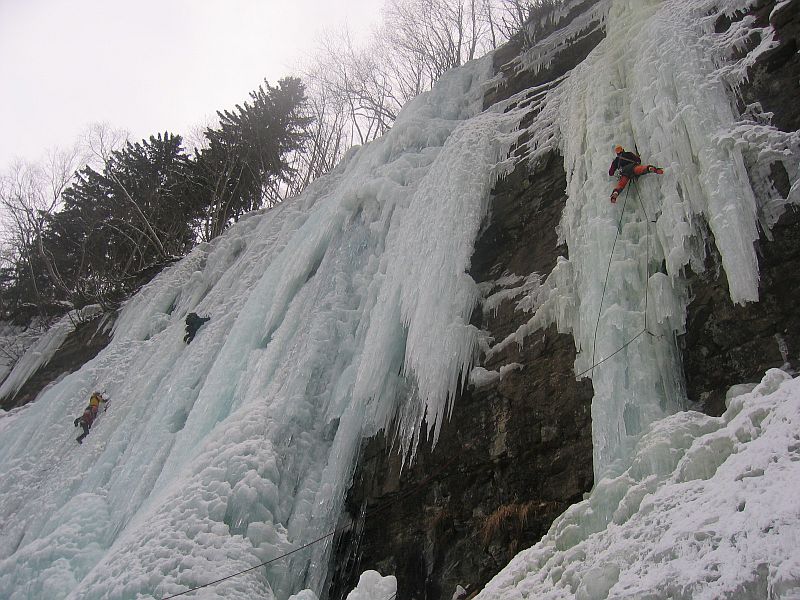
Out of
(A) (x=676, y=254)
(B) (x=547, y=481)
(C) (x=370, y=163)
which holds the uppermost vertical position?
(C) (x=370, y=163)

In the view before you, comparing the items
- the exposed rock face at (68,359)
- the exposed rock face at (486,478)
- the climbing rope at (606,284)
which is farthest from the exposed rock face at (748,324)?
the exposed rock face at (68,359)

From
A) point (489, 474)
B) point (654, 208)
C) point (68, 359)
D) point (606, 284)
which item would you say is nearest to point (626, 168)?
point (654, 208)

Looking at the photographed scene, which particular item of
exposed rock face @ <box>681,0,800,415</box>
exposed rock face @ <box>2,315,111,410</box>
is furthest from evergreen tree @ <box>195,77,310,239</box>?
exposed rock face @ <box>681,0,800,415</box>

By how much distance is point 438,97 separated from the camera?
9.88m

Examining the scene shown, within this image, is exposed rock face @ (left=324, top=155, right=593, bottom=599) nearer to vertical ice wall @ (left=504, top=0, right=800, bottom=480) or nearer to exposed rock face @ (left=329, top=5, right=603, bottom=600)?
exposed rock face @ (left=329, top=5, right=603, bottom=600)

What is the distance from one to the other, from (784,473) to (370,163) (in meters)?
7.42

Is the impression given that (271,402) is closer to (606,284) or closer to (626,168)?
(606,284)

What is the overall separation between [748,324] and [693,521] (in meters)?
1.77

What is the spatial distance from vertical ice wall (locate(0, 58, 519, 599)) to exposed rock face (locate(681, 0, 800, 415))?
1827mm

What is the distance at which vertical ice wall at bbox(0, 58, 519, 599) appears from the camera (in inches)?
180

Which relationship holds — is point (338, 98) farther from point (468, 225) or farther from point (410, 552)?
point (410, 552)

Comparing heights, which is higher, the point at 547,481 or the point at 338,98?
the point at 338,98

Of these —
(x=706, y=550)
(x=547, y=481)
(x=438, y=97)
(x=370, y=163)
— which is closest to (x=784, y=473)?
(x=706, y=550)

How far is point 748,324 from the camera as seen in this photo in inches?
141
